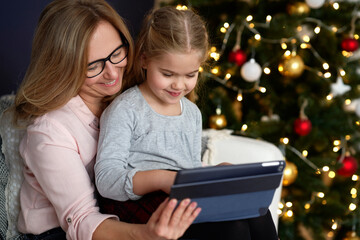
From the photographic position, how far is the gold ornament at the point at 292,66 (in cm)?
236

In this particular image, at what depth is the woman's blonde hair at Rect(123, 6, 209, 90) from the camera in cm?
134

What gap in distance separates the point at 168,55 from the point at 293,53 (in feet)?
4.13

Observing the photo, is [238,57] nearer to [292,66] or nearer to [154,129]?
[292,66]

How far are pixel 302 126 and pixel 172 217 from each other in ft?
4.90

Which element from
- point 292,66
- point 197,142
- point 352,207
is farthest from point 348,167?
point 197,142

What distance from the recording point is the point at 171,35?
1345 mm

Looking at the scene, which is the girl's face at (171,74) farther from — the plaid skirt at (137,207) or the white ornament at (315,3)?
the white ornament at (315,3)

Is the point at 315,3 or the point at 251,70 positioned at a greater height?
the point at 315,3

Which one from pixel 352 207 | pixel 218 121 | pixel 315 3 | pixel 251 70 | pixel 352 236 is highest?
pixel 315 3

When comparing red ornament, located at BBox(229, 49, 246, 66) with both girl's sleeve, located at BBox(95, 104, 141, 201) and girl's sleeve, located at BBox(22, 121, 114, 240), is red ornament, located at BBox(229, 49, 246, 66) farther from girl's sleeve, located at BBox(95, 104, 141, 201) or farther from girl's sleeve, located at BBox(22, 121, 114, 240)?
girl's sleeve, located at BBox(22, 121, 114, 240)

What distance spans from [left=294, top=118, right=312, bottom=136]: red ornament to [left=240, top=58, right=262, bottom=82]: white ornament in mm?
329

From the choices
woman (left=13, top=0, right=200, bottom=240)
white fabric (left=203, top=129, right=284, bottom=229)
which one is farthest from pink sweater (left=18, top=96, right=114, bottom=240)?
white fabric (left=203, top=129, right=284, bottom=229)

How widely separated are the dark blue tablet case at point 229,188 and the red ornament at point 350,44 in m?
1.45

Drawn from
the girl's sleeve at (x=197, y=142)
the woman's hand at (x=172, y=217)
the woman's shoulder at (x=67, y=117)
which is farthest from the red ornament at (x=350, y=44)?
the woman's hand at (x=172, y=217)
